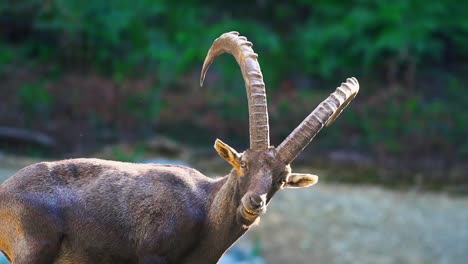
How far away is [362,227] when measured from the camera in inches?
755

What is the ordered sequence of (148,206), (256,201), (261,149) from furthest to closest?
(148,206) → (261,149) → (256,201)

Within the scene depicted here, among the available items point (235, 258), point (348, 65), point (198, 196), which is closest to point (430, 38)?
point (348, 65)

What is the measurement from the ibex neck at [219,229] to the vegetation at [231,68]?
16.1 meters

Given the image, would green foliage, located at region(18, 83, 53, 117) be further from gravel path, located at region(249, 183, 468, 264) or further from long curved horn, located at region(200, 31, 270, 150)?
long curved horn, located at region(200, 31, 270, 150)

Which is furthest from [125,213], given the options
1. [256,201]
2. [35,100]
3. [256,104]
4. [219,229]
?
[35,100]

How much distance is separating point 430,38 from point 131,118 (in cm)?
913

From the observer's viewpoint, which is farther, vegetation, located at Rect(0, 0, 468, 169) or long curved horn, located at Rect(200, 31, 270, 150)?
vegetation, located at Rect(0, 0, 468, 169)

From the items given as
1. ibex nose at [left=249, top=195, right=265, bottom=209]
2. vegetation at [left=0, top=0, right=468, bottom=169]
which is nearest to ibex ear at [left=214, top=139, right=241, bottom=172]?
ibex nose at [left=249, top=195, right=265, bottom=209]

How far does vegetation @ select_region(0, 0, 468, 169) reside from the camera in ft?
77.4

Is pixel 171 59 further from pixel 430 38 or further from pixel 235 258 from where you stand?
pixel 235 258

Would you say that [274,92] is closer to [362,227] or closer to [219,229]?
[362,227]

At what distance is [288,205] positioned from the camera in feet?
64.9

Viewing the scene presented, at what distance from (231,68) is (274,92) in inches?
57.9

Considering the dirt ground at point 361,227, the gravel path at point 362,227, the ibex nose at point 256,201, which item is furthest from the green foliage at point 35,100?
the ibex nose at point 256,201
